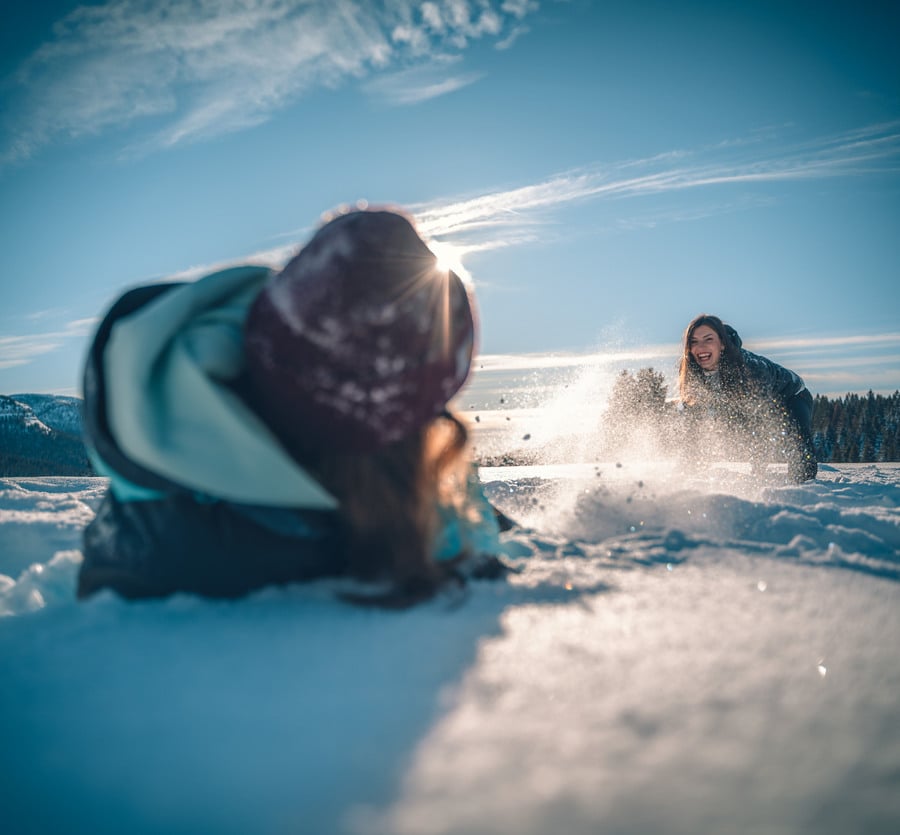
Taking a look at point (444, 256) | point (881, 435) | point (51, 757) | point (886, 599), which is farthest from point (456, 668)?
point (881, 435)

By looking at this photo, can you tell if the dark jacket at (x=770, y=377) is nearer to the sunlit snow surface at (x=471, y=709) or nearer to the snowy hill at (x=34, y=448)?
the sunlit snow surface at (x=471, y=709)

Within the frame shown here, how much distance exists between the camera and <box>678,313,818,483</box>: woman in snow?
15.5 feet

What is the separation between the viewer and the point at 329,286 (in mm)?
1058

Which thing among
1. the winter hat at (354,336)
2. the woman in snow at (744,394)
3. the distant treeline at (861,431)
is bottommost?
the distant treeline at (861,431)

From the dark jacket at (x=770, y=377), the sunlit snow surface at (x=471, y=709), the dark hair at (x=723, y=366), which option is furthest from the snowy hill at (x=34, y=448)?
the dark jacket at (x=770, y=377)

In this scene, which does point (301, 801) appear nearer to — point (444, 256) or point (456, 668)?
point (456, 668)

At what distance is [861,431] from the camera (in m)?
14.1

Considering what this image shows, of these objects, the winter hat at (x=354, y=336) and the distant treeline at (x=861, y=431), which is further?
the distant treeline at (x=861, y=431)

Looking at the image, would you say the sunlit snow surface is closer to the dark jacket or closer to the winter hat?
the winter hat

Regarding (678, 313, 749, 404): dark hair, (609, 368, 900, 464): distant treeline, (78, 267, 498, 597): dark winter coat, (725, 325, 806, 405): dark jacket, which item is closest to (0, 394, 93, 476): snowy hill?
(78, 267, 498, 597): dark winter coat

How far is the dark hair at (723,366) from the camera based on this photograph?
475 cm

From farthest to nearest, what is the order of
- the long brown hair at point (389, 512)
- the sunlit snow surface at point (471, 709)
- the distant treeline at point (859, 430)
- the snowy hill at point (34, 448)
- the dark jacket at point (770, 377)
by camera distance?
the distant treeline at point (859, 430), the snowy hill at point (34, 448), the dark jacket at point (770, 377), the long brown hair at point (389, 512), the sunlit snow surface at point (471, 709)

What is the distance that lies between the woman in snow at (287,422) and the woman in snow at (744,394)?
4.20 meters

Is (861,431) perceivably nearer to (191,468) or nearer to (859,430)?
(859,430)
